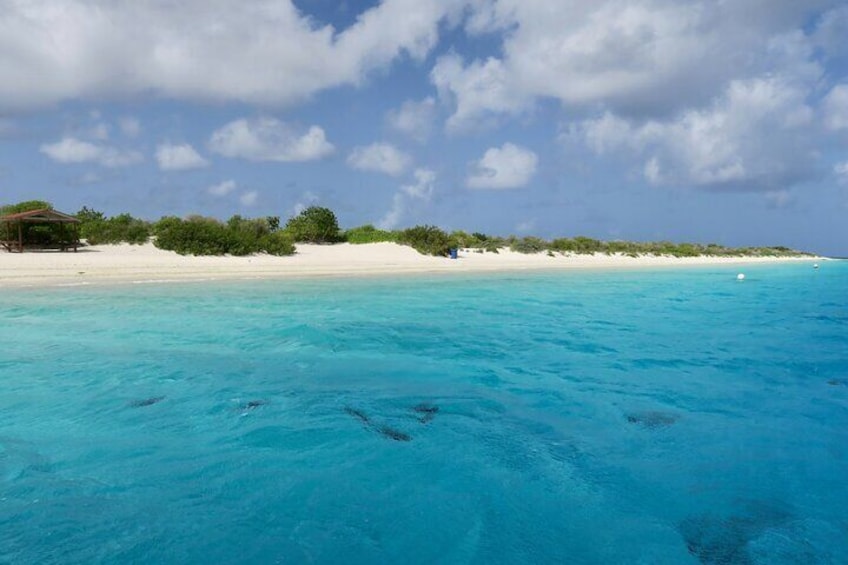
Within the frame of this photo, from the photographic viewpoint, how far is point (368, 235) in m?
46.7

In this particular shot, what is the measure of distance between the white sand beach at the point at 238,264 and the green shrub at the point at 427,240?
2.34ft

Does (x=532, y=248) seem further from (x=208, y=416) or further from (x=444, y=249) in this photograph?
(x=208, y=416)

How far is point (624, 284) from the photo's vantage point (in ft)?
94.6

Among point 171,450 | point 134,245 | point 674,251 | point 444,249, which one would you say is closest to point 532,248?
point 444,249

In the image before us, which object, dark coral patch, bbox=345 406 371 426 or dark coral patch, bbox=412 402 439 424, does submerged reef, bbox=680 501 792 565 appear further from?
dark coral patch, bbox=345 406 371 426

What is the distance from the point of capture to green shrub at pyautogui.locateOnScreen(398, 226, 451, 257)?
40875mm

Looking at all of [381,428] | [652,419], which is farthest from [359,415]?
[652,419]

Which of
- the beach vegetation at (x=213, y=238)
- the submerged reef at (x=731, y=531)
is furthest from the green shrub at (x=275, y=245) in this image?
the submerged reef at (x=731, y=531)

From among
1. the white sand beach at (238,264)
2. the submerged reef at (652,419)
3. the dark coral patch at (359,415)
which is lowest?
the submerged reef at (652,419)

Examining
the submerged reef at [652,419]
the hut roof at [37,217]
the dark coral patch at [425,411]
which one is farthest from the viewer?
the hut roof at [37,217]

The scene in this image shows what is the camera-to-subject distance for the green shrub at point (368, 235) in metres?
45.6

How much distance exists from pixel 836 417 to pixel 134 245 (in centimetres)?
3423

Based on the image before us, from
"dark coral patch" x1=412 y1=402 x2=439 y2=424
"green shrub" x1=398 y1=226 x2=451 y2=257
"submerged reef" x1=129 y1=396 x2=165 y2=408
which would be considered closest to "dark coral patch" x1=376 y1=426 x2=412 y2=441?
"dark coral patch" x1=412 y1=402 x2=439 y2=424

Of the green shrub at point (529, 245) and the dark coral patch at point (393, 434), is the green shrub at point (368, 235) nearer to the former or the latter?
the green shrub at point (529, 245)
